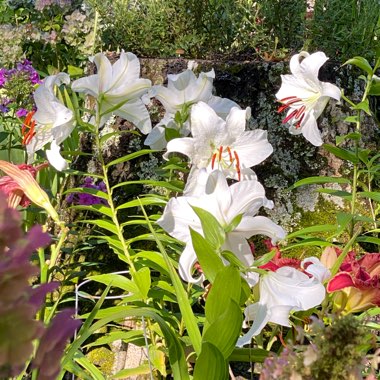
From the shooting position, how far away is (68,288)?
213cm

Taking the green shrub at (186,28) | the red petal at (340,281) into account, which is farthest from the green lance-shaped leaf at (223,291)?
the green shrub at (186,28)

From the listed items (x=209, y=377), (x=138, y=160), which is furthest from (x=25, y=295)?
(x=138, y=160)

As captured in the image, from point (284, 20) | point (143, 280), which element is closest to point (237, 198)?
point (143, 280)

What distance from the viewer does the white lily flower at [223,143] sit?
58.7 inches

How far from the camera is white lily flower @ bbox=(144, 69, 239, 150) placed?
1.62 metres

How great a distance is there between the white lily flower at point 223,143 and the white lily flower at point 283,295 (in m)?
0.37

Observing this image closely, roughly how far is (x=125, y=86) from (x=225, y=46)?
1.72 m

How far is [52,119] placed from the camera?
5.35 feet

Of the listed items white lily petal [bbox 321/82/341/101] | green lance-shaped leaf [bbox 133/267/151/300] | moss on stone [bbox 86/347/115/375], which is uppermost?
white lily petal [bbox 321/82/341/101]

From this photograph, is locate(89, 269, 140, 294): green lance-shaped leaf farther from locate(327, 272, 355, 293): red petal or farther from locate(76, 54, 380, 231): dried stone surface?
locate(76, 54, 380, 231): dried stone surface

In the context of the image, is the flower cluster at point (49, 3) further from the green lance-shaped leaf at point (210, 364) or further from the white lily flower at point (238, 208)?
the green lance-shaped leaf at point (210, 364)

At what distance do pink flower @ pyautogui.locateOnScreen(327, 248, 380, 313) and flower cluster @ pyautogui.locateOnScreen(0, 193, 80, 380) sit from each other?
34.4 inches

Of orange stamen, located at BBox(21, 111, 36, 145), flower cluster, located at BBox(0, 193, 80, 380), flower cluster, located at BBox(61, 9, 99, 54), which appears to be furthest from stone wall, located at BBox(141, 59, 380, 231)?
flower cluster, located at BBox(61, 9, 99, 54)

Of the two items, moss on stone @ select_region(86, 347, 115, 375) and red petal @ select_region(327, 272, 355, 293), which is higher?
red petal @ select_region(327, 272, 355, 293)
